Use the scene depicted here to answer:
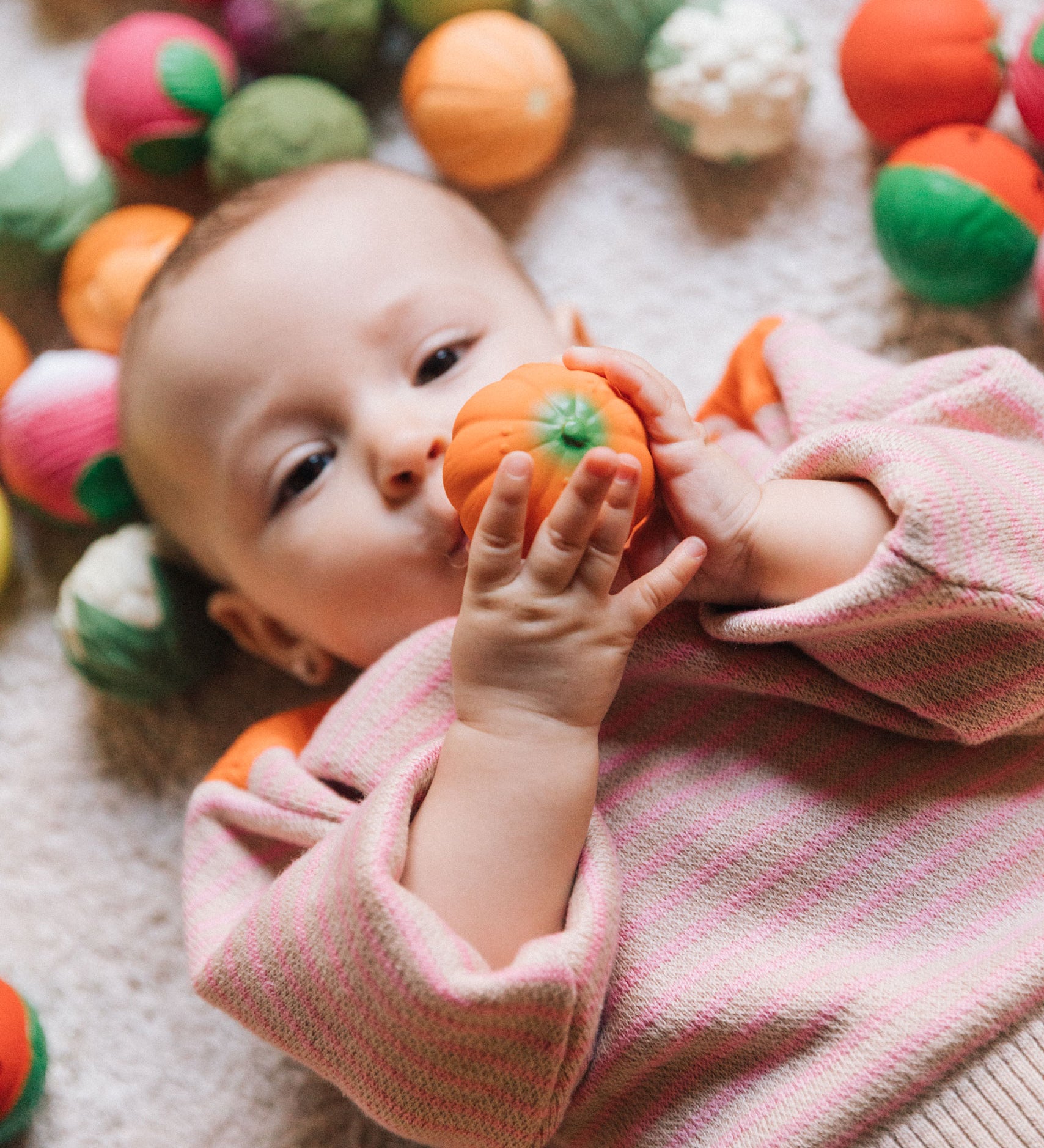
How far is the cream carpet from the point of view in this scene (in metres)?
1.14

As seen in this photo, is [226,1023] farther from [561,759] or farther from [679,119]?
[679,119]

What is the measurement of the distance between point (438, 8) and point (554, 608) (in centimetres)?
83

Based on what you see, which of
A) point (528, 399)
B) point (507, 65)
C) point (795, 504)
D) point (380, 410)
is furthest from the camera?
point (507, 65)

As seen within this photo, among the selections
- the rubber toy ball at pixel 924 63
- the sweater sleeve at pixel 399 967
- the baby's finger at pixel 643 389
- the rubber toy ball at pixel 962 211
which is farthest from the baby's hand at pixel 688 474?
the rubber toy ball at pixel 924 63

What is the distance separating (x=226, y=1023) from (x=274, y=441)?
63cm

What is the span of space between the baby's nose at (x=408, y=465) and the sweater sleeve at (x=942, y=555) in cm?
26

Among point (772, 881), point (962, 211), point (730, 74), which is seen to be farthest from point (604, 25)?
point (772, 881)

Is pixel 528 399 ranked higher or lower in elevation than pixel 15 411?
higher

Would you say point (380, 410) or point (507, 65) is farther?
point (507, 65)

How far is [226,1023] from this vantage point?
3.79 ft

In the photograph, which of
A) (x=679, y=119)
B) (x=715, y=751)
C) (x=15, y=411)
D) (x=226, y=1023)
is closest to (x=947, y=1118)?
(x=715, y=751)

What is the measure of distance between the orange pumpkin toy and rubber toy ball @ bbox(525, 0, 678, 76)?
2.12ft

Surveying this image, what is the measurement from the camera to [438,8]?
1.24m

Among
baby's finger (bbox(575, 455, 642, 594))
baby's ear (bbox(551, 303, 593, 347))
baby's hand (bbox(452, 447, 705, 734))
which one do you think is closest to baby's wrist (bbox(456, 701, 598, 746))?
baby's hand (bbox(452, 447, 705, 734))
